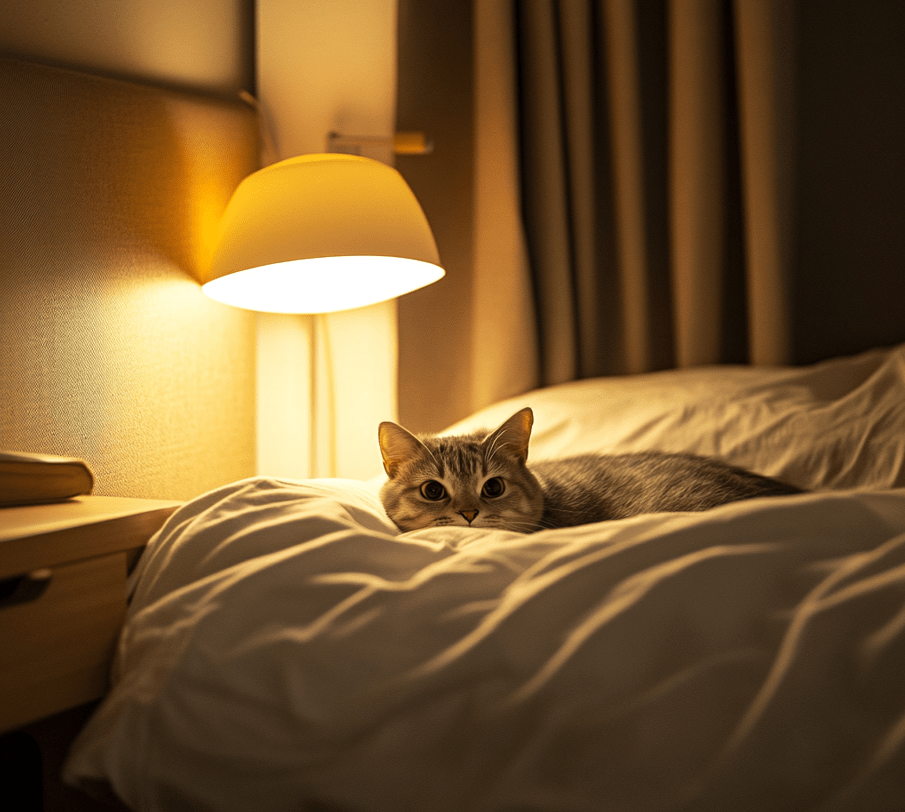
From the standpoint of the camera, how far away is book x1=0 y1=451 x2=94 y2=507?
781 millimetres

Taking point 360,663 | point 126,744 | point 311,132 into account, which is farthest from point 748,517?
point 311,132

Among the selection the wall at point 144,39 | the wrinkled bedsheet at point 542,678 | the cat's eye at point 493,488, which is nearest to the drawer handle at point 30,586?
the wrinkled bedsheet at point 542,678

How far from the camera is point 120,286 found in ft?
4.45

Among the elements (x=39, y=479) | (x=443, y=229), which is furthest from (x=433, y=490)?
(x=443, y=229)

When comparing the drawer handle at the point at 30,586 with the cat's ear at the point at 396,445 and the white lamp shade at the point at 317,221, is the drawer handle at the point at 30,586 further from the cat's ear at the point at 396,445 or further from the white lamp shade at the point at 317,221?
the white lamp shade at the point at 317,221

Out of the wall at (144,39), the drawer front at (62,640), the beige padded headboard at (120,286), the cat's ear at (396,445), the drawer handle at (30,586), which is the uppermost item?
the wall at (144,39)

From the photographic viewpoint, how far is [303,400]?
201 centimetres

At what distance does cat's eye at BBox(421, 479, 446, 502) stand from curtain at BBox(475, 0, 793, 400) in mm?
→ 796

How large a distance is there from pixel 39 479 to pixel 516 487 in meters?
0.66

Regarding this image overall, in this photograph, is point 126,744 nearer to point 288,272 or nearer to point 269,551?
point 269,551

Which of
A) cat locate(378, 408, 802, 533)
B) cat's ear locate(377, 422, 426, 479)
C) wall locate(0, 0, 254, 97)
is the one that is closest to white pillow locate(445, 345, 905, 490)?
cat locate(378, 408, 802, 533)

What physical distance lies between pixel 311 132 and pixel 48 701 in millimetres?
1679

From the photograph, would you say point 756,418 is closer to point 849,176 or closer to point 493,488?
point 493,488

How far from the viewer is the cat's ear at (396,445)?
1079mm
